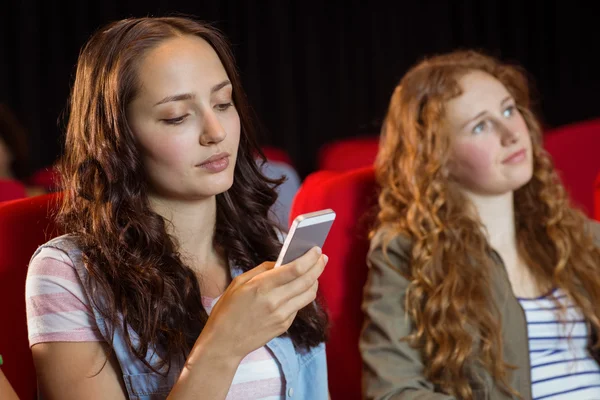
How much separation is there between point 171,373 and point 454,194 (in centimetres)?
85

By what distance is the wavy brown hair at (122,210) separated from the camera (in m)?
1.19

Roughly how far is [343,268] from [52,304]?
2.57 ft

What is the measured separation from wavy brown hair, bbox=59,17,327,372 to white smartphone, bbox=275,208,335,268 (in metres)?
0.22

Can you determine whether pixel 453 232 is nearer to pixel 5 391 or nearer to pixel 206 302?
pixel 206 302

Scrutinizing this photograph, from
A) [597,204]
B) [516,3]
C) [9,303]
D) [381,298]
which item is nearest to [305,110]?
[516,3]

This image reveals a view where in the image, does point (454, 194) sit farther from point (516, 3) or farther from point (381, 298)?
point (516, 3)

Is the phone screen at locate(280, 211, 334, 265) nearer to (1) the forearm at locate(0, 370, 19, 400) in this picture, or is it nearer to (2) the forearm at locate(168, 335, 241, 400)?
(2) the forearm at locate(168, 335, 241, 400)

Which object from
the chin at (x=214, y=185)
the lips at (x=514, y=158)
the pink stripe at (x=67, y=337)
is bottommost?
the lips at (x=514, y=158)

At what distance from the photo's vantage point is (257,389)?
1265 millimetres

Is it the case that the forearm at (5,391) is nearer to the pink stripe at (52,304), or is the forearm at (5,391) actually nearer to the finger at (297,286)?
the pink stripe at (52,304)

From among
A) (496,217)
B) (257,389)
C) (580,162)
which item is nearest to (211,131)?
(257,389)

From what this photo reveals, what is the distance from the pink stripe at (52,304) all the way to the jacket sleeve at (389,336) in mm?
682

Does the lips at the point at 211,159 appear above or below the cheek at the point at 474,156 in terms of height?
above

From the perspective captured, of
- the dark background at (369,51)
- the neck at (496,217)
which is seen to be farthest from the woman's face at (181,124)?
the dark background at (369,51)
